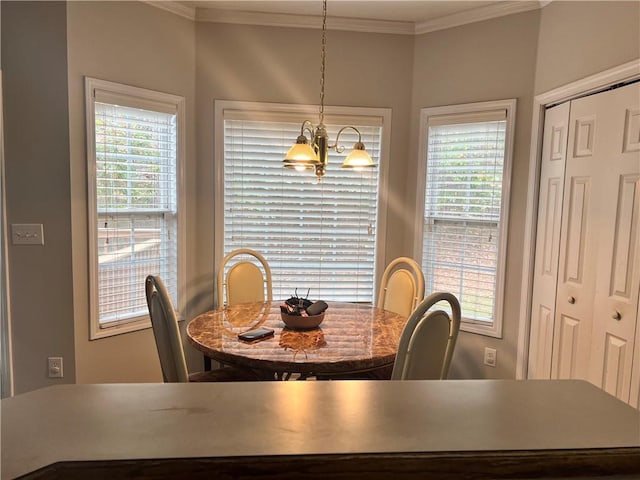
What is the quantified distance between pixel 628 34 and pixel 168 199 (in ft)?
9.29

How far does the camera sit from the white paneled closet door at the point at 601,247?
202 cm

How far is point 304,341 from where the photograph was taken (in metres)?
2.14

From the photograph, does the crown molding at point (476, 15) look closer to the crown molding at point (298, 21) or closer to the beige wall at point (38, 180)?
the crown molding at point (298, 21)

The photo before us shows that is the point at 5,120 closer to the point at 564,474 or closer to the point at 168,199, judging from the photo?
the point at 168,199

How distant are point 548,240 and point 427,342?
4.81 feet

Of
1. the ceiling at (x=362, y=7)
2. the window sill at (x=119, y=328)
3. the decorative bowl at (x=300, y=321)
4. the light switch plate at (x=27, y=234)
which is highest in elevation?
the ceiling at (x=362, y=7)

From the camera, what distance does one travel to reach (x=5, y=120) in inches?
95.9

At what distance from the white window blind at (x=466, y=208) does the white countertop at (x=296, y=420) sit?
2483mm

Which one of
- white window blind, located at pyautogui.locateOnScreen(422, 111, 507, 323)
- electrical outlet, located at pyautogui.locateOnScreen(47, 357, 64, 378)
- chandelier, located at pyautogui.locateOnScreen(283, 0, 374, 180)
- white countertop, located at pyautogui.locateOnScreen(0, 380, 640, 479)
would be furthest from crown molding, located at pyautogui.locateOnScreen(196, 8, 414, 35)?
white countertop, located at pyautogui.locateOnScreen(0, 380, 640, 479)

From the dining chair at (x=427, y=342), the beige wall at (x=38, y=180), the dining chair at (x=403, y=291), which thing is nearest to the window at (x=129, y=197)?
the beige wall at (x=38, y=180)

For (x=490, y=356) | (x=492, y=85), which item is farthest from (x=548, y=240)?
(x=492, y=85)

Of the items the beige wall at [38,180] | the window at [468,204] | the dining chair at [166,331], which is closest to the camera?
the dining chair at [166,331]

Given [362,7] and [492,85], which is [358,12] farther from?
[492,85]

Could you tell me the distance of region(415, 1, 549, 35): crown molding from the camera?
279 centimetres
